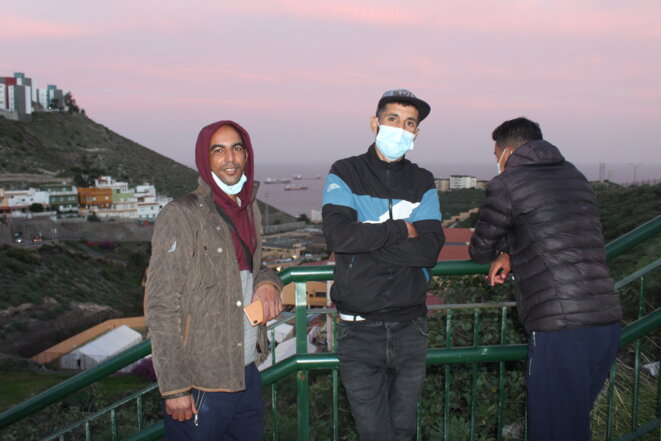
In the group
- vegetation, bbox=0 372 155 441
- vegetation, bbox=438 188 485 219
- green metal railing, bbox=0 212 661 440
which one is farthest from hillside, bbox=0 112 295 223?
green metal railing, bbox=0 212 661 440

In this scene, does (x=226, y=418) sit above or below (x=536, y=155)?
below

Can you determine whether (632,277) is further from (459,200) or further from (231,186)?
(459,200)

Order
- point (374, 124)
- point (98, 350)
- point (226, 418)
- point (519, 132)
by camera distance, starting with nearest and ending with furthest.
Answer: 1. point (226, 418)
2. point (519, 132)
3. point (374, 124)
4. point (98, 350)

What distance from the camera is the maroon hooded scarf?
2164 millimetres

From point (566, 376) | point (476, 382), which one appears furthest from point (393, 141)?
point (476, 382)

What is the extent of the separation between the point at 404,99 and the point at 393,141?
22 centimetres

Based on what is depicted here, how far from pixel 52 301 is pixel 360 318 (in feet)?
124

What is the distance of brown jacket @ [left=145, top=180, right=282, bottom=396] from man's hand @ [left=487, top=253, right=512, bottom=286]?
4.19 ft

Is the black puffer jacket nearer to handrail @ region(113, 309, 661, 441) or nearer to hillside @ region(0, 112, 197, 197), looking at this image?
handrail @ region(113, 309, 661, 441)

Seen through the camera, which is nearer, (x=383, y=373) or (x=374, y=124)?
(x=383, y=373)

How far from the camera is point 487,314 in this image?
494cm

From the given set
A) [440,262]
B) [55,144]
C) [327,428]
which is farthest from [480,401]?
[55,144]

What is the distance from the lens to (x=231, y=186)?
89.0 inches

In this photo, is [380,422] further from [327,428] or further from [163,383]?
[327,428]
